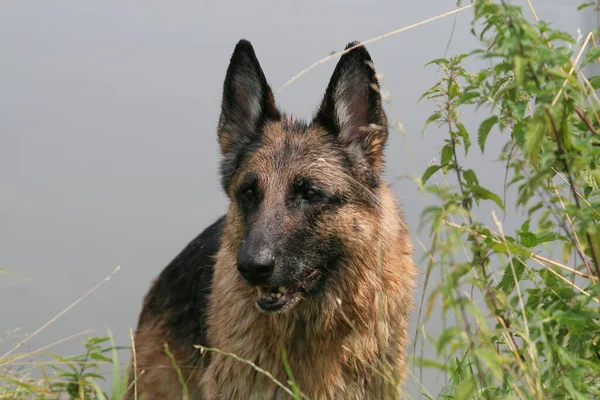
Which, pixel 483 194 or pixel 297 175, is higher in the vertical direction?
pixel 297 175

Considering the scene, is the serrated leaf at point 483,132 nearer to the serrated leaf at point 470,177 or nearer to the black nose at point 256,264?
the serrated leaf at point 470,177

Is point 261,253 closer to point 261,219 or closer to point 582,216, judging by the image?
point 261,219

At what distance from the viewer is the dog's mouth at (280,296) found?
4602 mm

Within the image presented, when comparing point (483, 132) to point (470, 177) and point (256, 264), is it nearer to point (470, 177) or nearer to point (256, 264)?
point (470, 177)

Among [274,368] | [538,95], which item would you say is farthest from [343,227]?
[538,95]

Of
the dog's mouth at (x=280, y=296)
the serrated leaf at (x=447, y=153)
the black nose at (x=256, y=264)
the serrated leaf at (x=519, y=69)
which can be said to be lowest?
the dog's mouth at (x=280, y=296)

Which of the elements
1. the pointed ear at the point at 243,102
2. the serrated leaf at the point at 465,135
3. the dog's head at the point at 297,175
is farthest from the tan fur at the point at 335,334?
the serrated leaf at the point at 465,135

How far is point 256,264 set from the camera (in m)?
4.30

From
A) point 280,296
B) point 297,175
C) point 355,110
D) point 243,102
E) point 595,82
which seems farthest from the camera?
point 243,102

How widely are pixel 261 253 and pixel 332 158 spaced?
1.06 metres

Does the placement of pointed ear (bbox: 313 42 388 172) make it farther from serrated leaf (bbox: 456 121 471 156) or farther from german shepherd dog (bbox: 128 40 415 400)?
serrated leaf (bbox: 456 121 471 156)

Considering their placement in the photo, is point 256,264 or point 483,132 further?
point 256,264

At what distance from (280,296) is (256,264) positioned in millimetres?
430

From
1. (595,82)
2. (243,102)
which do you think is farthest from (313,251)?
(595,82)
